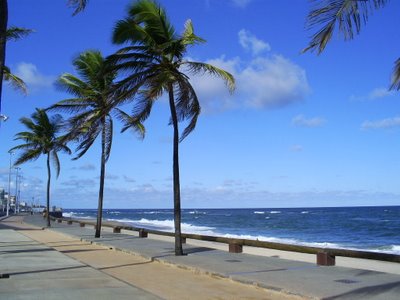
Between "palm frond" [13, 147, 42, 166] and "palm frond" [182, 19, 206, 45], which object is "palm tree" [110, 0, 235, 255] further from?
"palm frond" [13, 147, 42, 166]

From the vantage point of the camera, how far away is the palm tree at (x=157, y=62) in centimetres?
1577

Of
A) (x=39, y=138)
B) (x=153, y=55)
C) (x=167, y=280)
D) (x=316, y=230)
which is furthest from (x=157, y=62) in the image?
(x=316, y=230)

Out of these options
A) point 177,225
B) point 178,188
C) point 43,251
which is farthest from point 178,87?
point 43,251

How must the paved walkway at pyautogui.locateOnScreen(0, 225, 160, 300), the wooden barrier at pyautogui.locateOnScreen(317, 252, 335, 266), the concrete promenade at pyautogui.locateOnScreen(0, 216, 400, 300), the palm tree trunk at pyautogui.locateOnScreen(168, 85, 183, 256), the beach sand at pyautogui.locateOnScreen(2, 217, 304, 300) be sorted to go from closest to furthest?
the concrete promenade at pyautogui.locateOnScreen(0, 216, 400, 300)
the paved walkway at pyautogui.locateOnScreen(0, 225, 160, 300)
the beach sand at pyautogui.locateOnScreen(2, 217, 304, 300)
the wooden barrier at pyautogui.locateOnScreen(317, 252, 335, 266)
the palm tree trunk at pyautogui.locateOnScreen(168, 85, 183, 256)

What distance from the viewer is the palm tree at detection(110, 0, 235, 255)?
51.7ft

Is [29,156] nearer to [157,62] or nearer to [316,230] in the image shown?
[157,62]

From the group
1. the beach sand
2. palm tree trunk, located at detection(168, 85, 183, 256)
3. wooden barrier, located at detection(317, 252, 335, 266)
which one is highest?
palm tree trunk, located at detection(168, 85, 183, 256)

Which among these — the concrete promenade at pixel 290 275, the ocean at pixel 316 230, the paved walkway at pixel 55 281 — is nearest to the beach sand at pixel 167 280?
the concrete promenade at pixel 290 275

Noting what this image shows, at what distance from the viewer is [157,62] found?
16.5m

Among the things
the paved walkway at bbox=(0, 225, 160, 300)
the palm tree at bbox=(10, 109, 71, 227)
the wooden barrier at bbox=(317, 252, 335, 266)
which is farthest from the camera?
the palm tree at bbox=(10, 109, 71, 227)

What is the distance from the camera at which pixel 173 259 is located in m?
15.4

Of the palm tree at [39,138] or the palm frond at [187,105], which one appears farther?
the palm tree at [39,138]

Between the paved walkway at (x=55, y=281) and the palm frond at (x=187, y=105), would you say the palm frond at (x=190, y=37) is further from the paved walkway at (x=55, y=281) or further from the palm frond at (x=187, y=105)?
the paved walkway at (x=55, y=281)

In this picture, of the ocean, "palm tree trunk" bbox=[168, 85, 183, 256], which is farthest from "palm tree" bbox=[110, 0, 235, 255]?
the ocean
